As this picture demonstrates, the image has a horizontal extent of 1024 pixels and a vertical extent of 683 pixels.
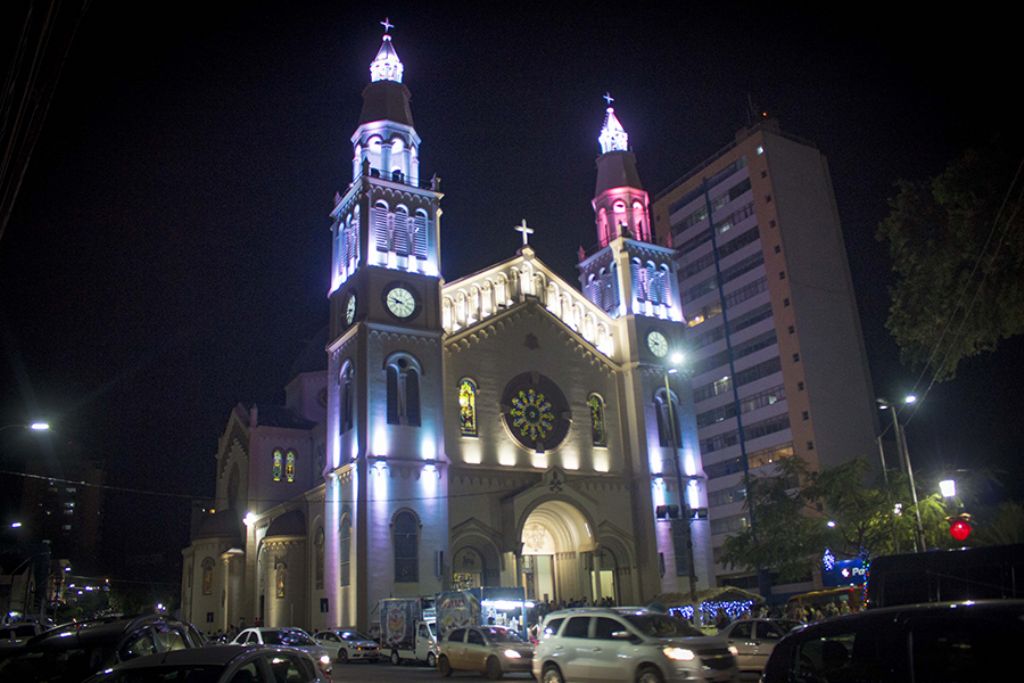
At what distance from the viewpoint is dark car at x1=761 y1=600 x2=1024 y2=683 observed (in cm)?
561

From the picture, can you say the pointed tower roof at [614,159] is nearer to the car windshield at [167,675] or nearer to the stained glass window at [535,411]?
the stained glass window at [535,411]

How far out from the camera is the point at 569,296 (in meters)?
43.8

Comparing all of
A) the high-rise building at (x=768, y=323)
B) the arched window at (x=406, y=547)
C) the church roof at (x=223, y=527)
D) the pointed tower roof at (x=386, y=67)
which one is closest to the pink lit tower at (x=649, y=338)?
the arched window at (x=406, y=547)

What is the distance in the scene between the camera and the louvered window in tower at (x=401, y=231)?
38719mm

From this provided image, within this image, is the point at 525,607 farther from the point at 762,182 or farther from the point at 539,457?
the point at 762,182

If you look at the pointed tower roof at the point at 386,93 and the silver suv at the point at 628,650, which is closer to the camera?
the silver suv at the point at 628,650

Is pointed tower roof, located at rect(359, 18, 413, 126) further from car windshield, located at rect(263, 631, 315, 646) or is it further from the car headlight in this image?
the car headlight

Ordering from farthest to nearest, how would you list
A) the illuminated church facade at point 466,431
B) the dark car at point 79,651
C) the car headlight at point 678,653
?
the illuminated church facade at point 466,431
the car headlight at point 678,653
the dark car at point 79,651

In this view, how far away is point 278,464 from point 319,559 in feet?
36.1

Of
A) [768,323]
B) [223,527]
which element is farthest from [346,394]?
[768,323]

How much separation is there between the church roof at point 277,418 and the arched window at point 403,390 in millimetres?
15288

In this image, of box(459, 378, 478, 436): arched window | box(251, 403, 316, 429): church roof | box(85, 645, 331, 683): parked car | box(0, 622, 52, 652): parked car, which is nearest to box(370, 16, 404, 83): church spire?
box(459, 378, 478, 436): arched window

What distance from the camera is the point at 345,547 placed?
3509 centimetres

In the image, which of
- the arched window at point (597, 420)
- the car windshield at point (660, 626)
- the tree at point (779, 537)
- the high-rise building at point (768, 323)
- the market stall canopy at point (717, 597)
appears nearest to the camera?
the car windshield at point (660, 626)
